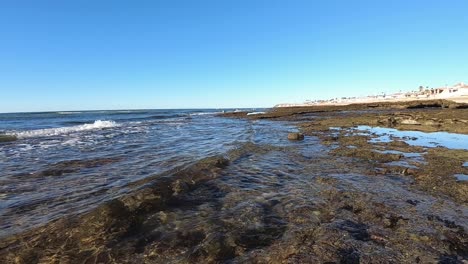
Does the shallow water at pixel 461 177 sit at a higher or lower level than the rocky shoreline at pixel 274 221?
lower

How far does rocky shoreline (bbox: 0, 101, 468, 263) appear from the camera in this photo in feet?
13.5

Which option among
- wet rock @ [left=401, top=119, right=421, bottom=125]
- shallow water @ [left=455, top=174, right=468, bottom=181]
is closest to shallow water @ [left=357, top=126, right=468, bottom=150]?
wet rock @ [left=401, top=119, right=421, bottom=125]

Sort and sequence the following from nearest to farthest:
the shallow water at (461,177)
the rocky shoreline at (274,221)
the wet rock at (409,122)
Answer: the rocky shoreline at (274,221) < the shallow water at (461,177) < the wet rock at (409,122)

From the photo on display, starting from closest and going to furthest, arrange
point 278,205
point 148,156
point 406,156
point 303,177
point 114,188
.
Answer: point 278,205 < point 114,188 < point 303,177 < point 406,156 < point 148,156

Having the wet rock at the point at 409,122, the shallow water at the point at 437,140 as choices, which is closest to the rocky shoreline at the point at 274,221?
the shallow water at the point at 437,140

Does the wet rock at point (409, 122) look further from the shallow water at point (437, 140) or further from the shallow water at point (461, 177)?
the shallow water at point (461, 177)

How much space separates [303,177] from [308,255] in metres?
4.37

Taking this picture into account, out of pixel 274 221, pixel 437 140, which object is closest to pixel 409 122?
pixel 437 140

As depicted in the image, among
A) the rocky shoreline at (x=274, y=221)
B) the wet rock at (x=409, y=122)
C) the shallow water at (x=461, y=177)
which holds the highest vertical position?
the wet rock at (x=409, y=122)

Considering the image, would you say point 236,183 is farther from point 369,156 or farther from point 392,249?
point 369,156

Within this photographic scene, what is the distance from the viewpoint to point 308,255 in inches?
156

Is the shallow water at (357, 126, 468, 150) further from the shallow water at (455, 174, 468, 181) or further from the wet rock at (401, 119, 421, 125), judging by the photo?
the shallow water at (455, 174, 468, 181)

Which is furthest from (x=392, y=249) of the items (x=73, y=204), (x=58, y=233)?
(x=73, y=204)

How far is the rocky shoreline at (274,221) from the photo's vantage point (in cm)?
411
